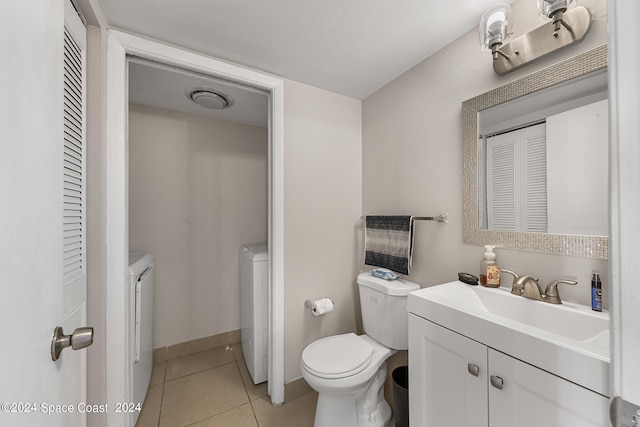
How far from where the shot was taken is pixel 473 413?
87cm

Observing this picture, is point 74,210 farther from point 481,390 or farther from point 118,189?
point 481,390

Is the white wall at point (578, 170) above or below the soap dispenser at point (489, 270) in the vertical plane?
above

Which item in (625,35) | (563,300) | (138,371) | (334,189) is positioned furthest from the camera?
(334,189)

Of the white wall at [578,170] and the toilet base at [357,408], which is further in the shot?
→ the toilet base at [357,408]

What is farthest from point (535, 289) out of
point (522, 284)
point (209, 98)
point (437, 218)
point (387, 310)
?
point (209, 98)

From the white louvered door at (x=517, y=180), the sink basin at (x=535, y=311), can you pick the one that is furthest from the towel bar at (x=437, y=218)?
the sink basin at (x=535, y=311)

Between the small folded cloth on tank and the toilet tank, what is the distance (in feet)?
0.41

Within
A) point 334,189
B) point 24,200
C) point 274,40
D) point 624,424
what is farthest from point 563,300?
point 274,40

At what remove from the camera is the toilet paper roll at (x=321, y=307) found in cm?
171

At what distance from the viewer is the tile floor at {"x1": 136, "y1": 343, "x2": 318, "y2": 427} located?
4.96ft

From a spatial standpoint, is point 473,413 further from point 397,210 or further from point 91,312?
point 91,312

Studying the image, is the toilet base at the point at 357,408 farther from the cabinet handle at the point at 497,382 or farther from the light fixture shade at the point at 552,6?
the light fixture shade at the point at 552,6

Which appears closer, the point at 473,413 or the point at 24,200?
the point at 24,200

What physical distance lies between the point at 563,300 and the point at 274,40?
177cm
